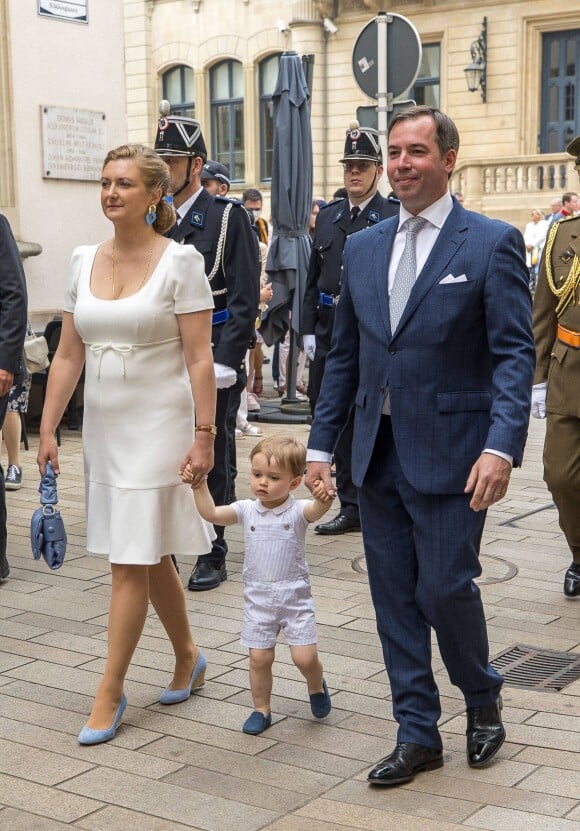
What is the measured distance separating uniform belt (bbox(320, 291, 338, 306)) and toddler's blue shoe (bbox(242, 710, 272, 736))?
350cm

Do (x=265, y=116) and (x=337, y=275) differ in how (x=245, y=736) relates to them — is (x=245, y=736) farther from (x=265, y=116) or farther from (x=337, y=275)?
(x=265, y=116)

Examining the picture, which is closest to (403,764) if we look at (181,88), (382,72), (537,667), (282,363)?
(537,667)

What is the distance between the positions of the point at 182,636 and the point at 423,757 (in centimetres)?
102

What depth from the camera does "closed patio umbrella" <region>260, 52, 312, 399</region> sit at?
1102 cm

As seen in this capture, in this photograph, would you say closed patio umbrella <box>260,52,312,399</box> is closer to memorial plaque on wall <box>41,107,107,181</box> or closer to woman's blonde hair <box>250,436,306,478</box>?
memorial plaque on wall <box>41,107,107,181</box>

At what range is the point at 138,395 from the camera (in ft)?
13.7

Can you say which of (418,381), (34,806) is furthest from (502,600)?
(34,806)

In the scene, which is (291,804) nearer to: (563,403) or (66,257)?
(563,403)

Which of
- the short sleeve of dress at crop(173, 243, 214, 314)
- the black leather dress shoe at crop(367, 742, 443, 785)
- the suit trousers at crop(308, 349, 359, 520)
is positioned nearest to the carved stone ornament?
the suit trousers at crop(308, 349, 359, 520)

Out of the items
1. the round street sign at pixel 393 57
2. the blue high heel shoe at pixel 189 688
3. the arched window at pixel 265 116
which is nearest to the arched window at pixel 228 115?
the arched window at pixel 265 116

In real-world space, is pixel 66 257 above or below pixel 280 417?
above

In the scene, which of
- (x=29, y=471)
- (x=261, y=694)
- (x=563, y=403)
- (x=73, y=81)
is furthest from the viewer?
(x=73, y=81)

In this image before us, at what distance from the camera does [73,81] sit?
11.0m

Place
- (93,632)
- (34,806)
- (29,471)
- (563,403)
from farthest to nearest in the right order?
1. (29,471)
2. (563,403)
3. (93,632)
4. (34,806)
